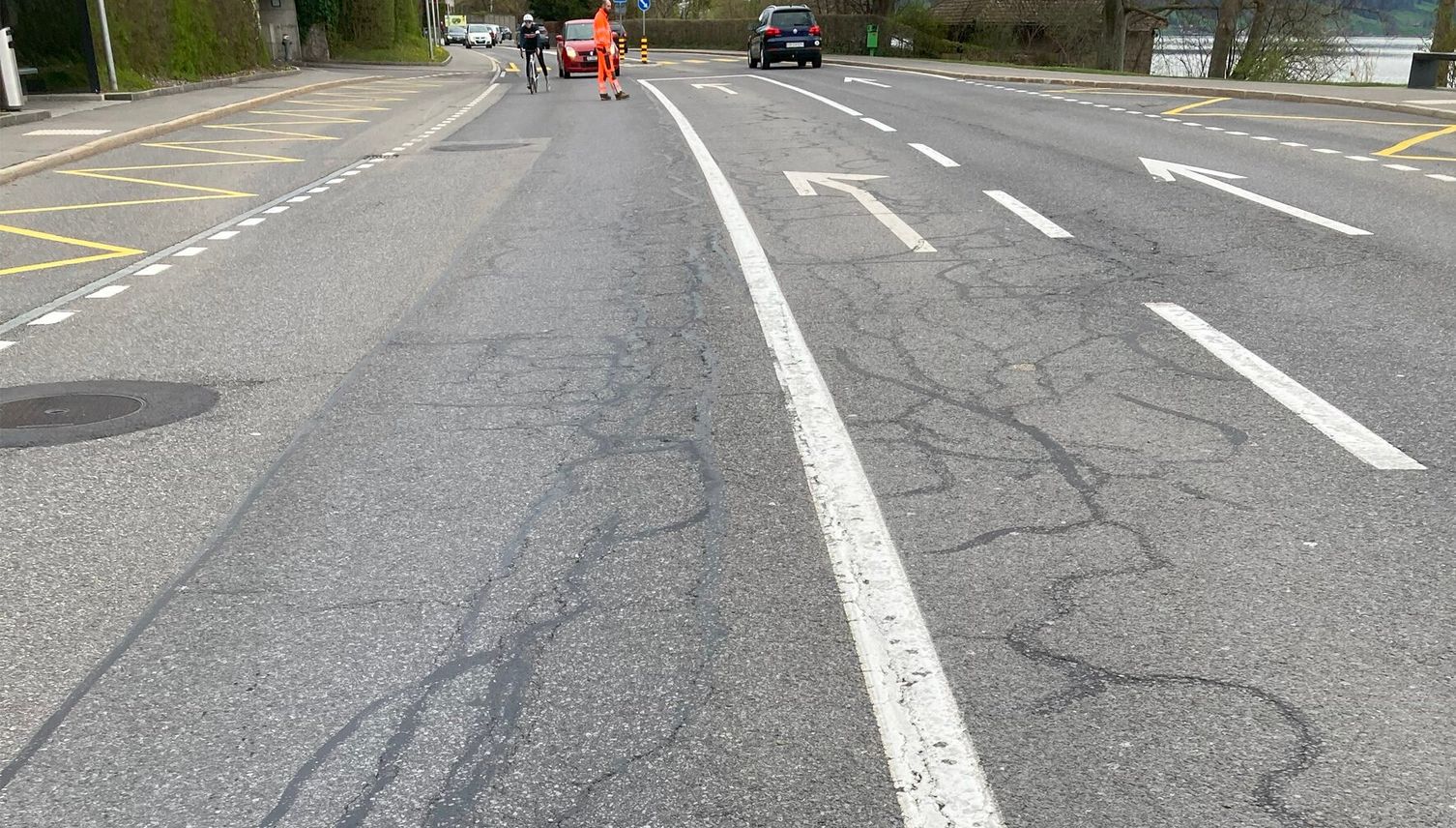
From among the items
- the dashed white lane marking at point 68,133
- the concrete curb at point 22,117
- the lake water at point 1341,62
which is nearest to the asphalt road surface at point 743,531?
the dashed white lane marking at point 68,133

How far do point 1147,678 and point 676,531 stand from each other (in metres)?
1.61

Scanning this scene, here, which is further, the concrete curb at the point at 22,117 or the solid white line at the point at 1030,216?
the concrete curb at the point at 22,117

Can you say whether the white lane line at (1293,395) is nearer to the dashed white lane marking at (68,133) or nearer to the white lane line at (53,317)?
the white lane line at (53,317)

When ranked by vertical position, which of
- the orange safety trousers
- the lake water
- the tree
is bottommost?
the lake water

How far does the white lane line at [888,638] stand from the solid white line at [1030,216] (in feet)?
14.4

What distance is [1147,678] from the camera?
10.8 ft

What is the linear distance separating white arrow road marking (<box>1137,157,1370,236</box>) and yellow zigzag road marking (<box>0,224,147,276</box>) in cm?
915

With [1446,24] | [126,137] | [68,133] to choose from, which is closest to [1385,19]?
[1446,24]

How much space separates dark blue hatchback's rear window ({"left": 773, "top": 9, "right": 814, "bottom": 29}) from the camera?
137ft

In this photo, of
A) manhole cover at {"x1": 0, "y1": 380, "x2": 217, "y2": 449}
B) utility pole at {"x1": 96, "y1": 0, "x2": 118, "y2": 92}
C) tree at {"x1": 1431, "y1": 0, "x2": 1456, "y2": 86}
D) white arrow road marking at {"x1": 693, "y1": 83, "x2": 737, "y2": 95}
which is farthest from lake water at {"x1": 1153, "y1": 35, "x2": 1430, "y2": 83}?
manhole cover at {"x1": 0, "y1": 380, "x2": 217, "y2": 449}

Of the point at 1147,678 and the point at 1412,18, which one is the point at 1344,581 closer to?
the point at 1147,678

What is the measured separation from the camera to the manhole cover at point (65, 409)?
18.9 feet

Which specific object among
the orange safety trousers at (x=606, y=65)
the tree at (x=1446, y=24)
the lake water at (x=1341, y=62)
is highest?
the tree at (x=1446, y=24)

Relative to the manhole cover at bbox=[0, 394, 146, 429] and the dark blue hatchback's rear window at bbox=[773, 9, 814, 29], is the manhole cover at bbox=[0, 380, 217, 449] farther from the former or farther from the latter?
the dark blue hatchback's rear window at bbox=[773, 9, 814, 29]
